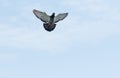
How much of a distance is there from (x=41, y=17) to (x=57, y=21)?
4.20 ft

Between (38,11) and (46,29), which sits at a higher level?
(38,11)

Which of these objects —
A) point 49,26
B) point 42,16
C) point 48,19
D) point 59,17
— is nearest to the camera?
point 49,26

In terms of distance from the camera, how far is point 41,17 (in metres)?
26.9

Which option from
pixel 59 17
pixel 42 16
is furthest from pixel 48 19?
pixel 59 17

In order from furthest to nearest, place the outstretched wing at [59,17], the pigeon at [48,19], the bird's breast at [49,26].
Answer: the outstretched wing at [59,17] → the pigeon at [48,19] → the bird's breast at [49,26]

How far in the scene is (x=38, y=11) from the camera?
27.9 metres

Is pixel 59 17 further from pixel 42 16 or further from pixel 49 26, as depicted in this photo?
pixel 42 16

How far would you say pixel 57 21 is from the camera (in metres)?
27.2

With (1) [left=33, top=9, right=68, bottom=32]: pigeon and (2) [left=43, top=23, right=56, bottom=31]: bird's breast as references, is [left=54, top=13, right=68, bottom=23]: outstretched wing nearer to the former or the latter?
(1) [left=33, top=9, right=68, bottom=32]: pigeon

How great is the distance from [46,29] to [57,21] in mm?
1102

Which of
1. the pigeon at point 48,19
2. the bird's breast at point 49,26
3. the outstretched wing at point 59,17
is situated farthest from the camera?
the outstretched wing at point 59,17

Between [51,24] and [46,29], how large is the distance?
560 mm

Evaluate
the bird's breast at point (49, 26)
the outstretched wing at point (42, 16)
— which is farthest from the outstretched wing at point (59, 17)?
the outstretched wing at point (42, 16)

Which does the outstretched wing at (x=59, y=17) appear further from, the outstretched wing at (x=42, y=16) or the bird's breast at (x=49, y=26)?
the outstretched wing at (x=42, y=16)
